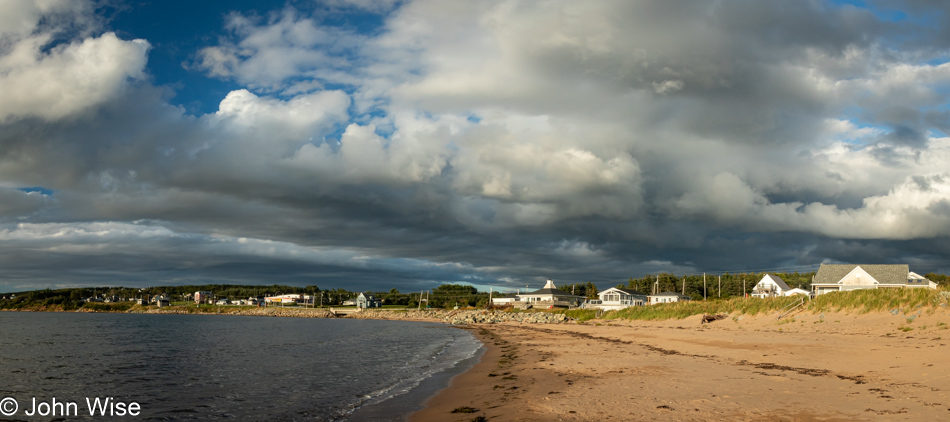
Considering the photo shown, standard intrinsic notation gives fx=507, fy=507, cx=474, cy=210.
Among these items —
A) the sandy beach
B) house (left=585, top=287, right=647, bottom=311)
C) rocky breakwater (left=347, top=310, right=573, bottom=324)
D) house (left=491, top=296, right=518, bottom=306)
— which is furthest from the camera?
house (left=491, top=296, right=518, bottom=306)

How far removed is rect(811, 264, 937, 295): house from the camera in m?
78.0

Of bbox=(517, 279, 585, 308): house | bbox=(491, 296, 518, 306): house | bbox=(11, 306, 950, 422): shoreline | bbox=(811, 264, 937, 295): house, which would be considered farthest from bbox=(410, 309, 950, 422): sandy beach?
bbox=(491, 296, 518, 306): house

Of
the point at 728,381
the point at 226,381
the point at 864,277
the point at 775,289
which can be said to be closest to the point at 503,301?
the point at 775,289

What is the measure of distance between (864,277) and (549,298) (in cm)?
6876

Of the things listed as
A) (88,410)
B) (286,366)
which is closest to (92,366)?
(286,366)

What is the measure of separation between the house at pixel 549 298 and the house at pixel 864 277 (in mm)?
59594

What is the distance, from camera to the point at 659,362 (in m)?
23.1

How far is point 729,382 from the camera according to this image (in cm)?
1644

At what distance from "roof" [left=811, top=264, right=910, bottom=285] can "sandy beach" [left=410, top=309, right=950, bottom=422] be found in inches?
2361

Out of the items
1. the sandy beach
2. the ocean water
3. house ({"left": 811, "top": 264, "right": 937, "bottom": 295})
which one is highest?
house ({"left": 811, "top": 264, "right": 937, "bottom": 295})

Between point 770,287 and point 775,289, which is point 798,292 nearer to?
point 775,289

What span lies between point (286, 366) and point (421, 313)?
129003mm

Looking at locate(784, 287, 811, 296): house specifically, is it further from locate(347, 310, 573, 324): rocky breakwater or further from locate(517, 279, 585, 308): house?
locate(517, 279, 585, 308): house

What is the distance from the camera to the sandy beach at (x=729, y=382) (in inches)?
485
